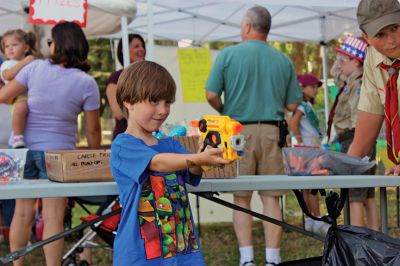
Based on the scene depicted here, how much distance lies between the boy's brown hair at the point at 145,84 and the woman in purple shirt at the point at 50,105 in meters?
1.36

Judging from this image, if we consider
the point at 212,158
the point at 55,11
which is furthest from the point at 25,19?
the point at 212,158

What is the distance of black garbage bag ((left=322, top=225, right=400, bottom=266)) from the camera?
226 cm

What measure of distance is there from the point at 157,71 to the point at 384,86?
1194mm

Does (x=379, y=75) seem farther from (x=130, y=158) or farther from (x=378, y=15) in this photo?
(x=130, y=158)

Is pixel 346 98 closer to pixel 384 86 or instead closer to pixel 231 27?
pixel 384 86

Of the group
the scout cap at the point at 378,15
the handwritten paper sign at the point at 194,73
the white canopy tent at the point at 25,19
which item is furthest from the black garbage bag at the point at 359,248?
the handwritten paper sign at the point at 194,73

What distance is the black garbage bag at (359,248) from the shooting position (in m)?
2.26

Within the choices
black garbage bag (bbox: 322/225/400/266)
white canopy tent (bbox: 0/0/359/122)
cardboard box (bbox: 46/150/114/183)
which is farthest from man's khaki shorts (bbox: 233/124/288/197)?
white canopy tent (bbox: 0/0/359/122)

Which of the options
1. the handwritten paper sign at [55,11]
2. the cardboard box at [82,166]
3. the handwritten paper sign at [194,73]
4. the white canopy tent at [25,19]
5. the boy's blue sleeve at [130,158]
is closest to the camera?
the boy's blue sleeve at [130,158]

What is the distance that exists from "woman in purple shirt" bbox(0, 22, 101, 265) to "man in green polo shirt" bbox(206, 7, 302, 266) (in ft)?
3.31

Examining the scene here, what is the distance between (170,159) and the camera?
6.90ft

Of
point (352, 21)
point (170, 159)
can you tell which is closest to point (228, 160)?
point (170, 159)

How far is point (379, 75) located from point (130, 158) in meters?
1.34

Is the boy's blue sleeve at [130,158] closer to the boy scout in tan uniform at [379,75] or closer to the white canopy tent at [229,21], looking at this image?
the boy scout in tan uniform at [379,75]
